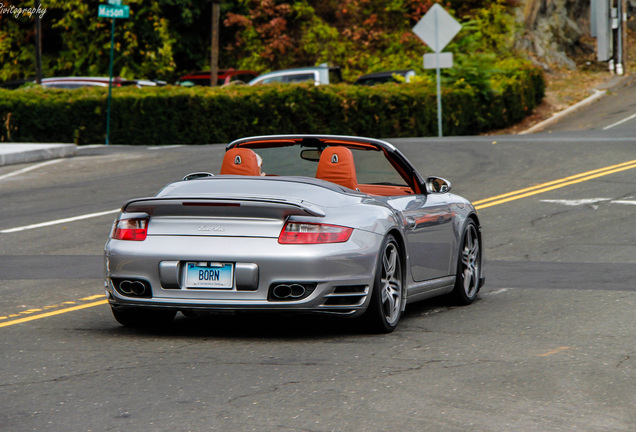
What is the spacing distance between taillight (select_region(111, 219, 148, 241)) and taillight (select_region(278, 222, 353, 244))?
89cm

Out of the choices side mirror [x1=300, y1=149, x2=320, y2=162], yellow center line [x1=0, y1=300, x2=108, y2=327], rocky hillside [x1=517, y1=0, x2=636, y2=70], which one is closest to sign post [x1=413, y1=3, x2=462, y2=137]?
rocky hillside [x1=517, y1=0, x2=636, y2=70]

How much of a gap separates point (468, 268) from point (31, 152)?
1543 cm

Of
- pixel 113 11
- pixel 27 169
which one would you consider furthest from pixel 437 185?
pixel 113 11

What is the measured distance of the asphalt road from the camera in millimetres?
4941

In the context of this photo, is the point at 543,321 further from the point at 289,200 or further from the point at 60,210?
the point at 60,210

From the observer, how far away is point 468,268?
875 centimetres

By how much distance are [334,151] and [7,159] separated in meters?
15.3

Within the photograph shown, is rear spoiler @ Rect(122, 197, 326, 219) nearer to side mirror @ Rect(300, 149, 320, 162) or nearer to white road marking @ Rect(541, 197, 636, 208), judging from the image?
side mirror @ Rect(300, 149, 320, 162)

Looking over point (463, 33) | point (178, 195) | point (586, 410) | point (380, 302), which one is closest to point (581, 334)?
point (380, 302)

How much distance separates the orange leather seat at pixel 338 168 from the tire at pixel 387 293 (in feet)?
2.23

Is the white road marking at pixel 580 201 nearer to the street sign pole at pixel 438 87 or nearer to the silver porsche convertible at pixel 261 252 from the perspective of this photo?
the silver porsche convertible at pixel 261 252

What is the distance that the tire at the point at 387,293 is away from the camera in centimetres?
697

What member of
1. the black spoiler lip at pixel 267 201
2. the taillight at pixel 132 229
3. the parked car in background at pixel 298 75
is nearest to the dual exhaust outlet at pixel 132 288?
the taillight at pixel 132 229

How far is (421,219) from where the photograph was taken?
25.7ft
